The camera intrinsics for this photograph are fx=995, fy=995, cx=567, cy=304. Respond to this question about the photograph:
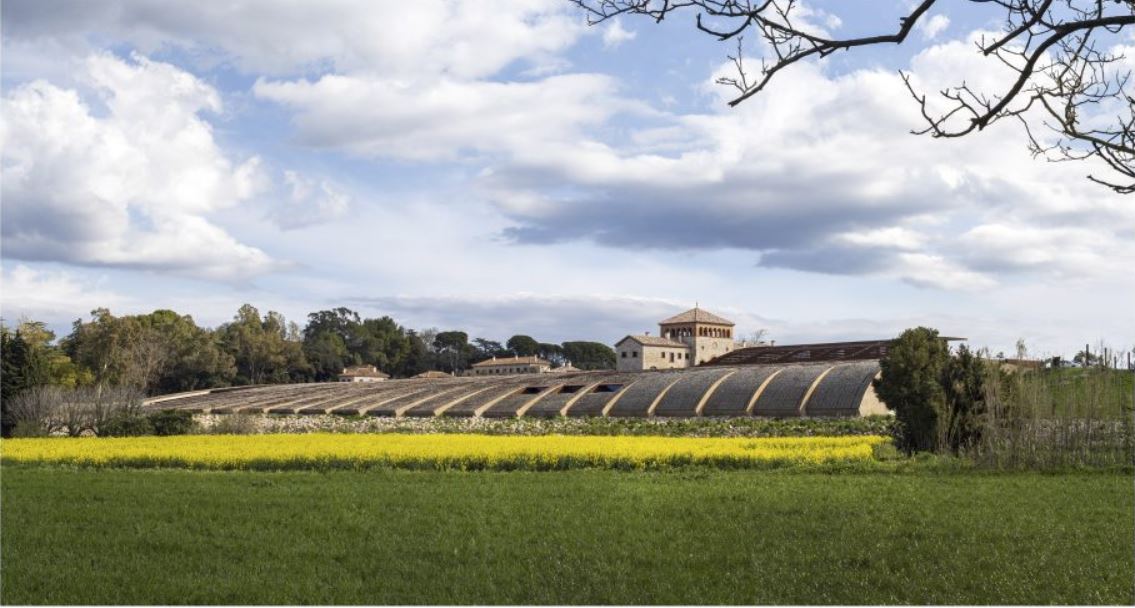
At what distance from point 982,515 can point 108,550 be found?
911cm

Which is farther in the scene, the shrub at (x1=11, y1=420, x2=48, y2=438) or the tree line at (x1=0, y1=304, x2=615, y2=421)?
the tree line at (x1=0, y1=304, x2=615, y2=421)

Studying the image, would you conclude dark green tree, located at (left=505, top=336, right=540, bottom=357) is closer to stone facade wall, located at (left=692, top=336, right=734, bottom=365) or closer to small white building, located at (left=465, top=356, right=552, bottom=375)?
small white building, located at (left=465, top=356, right=552, bottom=375)

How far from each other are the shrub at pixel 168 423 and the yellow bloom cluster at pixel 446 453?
4.87 metres

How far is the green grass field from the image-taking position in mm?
7715

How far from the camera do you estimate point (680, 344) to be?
62312 millimetres

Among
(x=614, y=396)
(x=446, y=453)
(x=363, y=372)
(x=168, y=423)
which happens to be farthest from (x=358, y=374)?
(x=446, y=453)

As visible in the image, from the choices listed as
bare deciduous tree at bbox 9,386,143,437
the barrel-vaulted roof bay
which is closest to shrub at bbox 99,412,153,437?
bare deciduous tree at bbox 9,386,143,437

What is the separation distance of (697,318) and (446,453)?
4676cm

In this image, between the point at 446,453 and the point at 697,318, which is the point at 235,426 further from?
the point at 697,318

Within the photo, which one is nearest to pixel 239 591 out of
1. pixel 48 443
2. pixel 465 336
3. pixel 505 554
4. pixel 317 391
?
pixel 505 554

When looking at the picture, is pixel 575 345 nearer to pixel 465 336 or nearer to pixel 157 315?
pixel 465 336

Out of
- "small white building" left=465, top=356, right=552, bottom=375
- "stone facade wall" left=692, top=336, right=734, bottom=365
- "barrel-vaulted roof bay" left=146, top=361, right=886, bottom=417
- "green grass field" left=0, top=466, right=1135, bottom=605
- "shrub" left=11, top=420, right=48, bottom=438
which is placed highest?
"stone facade wall" left=692, top=336, right=734, bottom=365

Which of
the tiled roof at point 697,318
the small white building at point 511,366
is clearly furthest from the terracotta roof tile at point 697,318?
the small white building at point 511,366

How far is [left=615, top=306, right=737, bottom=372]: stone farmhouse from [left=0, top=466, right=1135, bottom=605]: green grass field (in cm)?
4493
